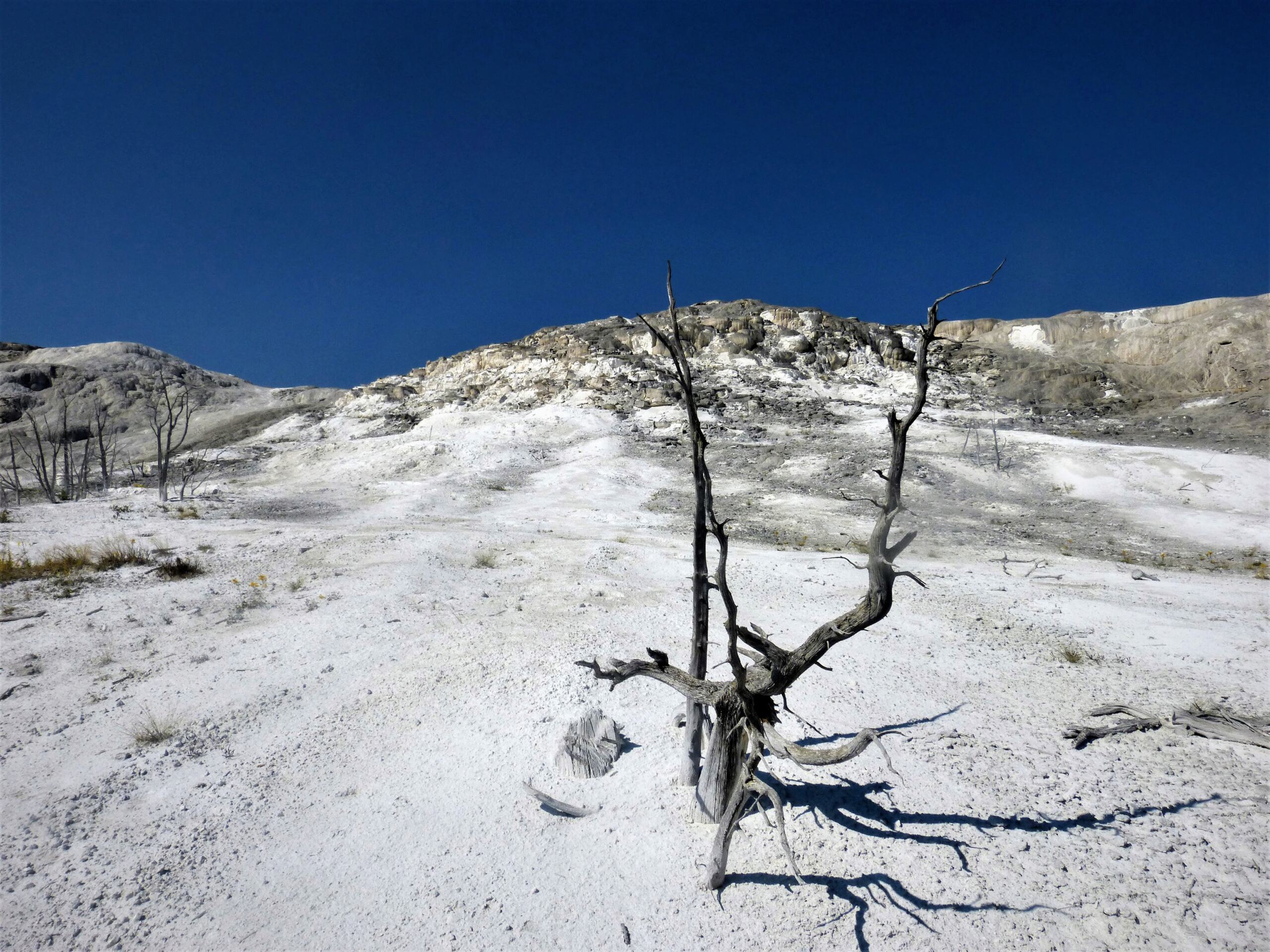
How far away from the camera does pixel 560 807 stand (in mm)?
4859

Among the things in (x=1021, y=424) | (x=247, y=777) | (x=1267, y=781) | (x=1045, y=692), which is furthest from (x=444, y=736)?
(x=1021, y=424)

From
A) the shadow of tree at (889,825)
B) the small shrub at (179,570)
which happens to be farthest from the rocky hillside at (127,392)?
the shadow of tree at (889,825)

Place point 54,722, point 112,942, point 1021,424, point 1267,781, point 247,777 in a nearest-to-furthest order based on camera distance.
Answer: point 112,942, point 1267,781, point 247,777, point 54,722, point 1021,424

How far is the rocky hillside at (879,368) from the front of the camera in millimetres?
41000

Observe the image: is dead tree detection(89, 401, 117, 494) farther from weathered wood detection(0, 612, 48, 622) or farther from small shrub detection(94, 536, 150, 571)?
weathered wood detection(0, 612, 48, 622)

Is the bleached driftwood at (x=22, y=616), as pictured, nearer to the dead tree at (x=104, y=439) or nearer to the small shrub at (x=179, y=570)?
the small shrub at (x=179, y=570)

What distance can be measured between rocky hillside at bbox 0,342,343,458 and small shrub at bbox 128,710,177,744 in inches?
1758

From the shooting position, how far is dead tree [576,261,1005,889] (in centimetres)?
329

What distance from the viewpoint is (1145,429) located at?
32750 millimetres

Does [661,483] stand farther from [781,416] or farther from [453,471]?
[781,416]

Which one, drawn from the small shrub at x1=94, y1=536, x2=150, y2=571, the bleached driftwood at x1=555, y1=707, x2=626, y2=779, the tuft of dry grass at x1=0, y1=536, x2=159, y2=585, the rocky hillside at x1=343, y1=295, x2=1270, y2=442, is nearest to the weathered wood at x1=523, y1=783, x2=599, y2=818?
the bleached driftwood at x1=555, y1=707, x2=626, y2=779

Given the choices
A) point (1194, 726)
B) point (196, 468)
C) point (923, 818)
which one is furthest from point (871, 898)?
point (196, 468)

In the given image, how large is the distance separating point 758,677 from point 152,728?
20.1 ft

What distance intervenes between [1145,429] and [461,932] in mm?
41258
